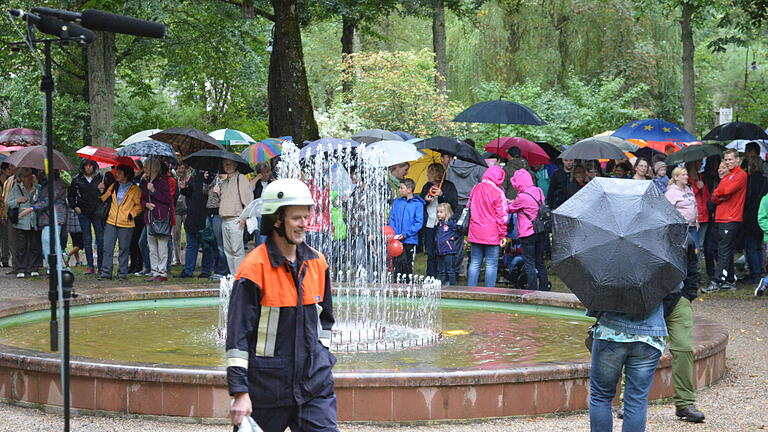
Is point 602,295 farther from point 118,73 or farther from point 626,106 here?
point 118,73

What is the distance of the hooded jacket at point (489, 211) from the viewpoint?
14.4 meters

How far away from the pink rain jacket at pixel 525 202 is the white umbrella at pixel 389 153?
188 cm

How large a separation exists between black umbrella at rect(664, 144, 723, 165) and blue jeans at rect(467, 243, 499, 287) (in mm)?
3826

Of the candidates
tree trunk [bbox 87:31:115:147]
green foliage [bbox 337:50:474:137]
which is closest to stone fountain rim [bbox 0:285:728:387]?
tree trunk [bbox 87:31:115:147]

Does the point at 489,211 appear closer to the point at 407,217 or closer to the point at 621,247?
the point at 407,217

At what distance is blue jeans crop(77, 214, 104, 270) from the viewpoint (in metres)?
18.2

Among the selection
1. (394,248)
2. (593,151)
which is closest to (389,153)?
(394,248)

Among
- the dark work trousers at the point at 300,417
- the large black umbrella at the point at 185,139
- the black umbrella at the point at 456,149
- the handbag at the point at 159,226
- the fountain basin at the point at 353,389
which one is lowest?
the fountain basin at the point at 353,389

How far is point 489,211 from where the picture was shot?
14336 mm

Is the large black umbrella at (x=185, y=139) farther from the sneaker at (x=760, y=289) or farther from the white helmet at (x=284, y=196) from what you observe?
the white helmet at (x=284, y=196)

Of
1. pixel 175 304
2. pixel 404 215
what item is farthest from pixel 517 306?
pixel 175 304

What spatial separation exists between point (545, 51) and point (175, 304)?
2328cm

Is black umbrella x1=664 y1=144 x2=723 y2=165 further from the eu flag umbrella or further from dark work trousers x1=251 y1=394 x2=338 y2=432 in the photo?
dark work trousers x1=251 y1=394 x2=338 y2=432

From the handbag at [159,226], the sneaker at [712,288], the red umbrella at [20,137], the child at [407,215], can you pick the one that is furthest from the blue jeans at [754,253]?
the red umbrella at [20,137]
